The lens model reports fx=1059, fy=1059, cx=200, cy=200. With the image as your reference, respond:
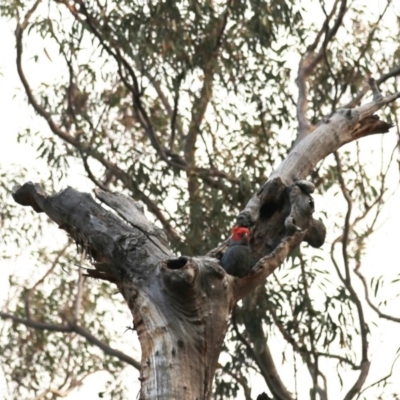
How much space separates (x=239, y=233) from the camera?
441 centimetres

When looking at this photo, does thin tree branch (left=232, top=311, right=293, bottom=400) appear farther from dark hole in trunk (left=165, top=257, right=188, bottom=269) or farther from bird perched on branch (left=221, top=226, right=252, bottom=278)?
dark hole in trunk (left=165, top=257, right=188, bottom=269)

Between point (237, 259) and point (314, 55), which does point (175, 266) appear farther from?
point (314, 55)

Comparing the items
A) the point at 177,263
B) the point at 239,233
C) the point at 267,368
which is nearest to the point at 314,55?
the point at 267,368

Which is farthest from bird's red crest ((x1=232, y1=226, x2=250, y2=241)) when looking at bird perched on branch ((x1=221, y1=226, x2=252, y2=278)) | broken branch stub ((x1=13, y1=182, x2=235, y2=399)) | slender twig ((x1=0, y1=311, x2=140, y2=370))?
slender twig ((x1=0, y1=311, x2=140, y2=370))

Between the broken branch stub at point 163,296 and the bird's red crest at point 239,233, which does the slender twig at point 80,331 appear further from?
the broken branch stub at point 163,296

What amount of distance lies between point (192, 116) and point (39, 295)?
262 cm

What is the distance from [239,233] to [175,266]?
0.63m

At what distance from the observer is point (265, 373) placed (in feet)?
30.0

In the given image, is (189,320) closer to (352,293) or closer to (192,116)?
(352,293)

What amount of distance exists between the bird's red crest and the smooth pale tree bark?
7 cm

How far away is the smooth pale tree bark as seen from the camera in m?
3.72

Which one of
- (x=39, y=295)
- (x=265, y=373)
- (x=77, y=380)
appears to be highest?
(x=39, y=295)

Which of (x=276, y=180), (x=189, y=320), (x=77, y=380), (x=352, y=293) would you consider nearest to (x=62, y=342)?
(x=77, y=380)

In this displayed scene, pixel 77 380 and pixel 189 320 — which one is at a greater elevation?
pixel 77 380
